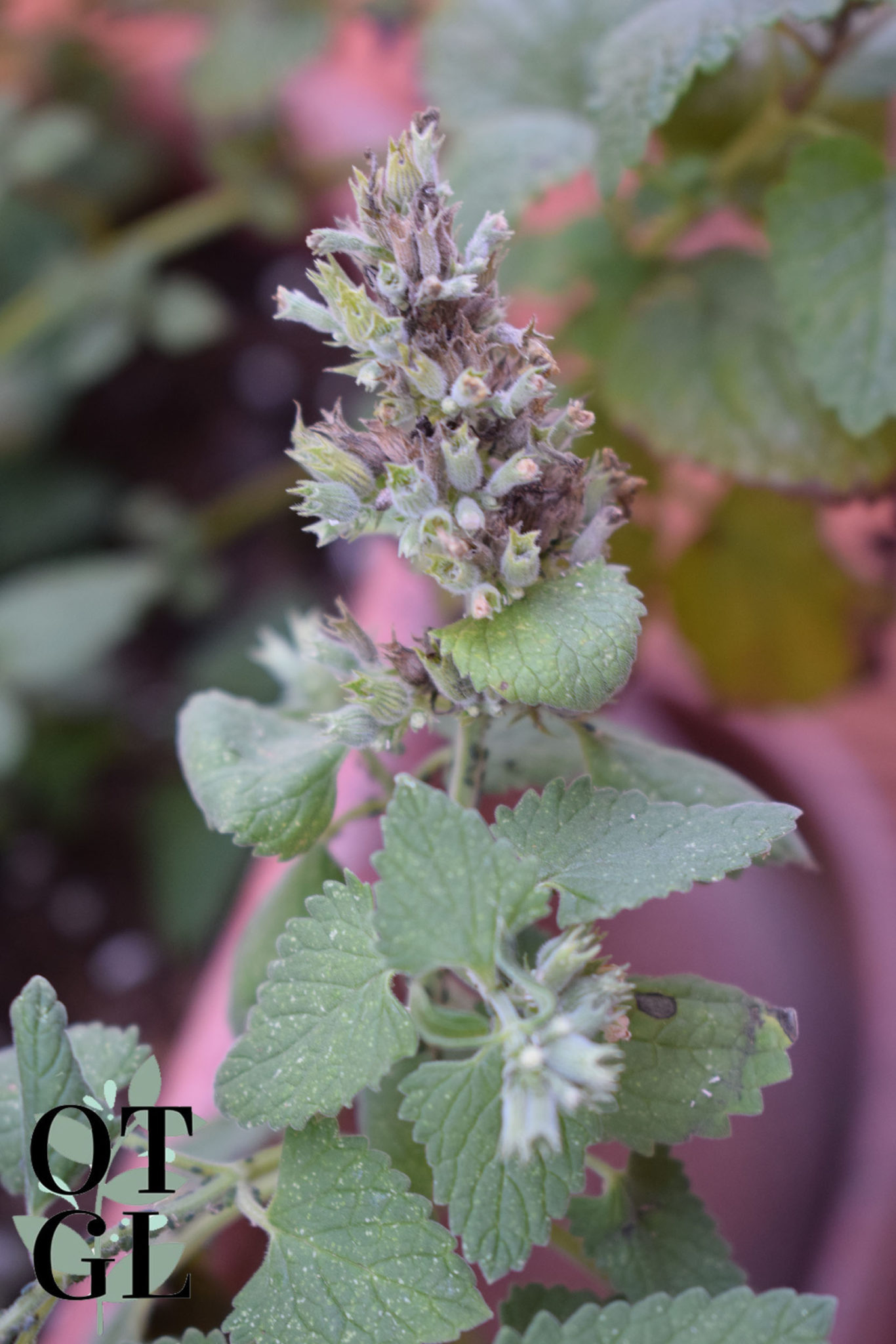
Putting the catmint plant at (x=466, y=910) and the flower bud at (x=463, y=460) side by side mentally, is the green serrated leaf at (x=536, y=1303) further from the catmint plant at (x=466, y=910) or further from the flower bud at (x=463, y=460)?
the flower bud at (x=463, y=460)

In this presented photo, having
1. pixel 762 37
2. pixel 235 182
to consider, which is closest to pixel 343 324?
pixel 762 37

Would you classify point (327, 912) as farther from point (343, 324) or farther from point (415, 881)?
point (343, 324)

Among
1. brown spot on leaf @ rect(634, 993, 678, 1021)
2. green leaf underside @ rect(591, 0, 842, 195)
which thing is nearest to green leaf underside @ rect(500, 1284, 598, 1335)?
brown spot on leaf @ rect(634, 993, 678, 1021)

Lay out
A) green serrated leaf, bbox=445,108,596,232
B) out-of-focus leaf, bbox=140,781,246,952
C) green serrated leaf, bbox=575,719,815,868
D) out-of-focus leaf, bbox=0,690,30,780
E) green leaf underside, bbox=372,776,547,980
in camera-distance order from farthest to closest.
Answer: out-of-focus leaf, bbox=140,781,246,952 < out-of-focus leaf, bbox=0,690,30,780 < green serrated leaf, bbox=445,108,596,232 < green serrated leaf, bbox=575,719,815,868 < green leaf underside, bbox=372,776,547,980

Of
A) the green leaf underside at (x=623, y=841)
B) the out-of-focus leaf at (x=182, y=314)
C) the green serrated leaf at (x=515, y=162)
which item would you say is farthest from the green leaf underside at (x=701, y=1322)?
the out-of-focus leaf at (x=182, y=314)

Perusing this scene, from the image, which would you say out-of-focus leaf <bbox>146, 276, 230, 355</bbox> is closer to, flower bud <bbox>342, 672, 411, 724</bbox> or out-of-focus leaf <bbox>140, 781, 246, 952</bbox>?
out-of-focus leaf <bbox>140, 781, 246, 952</bbox>

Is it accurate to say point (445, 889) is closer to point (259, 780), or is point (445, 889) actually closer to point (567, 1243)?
point (259, 780)

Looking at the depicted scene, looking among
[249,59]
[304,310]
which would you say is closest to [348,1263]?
[304,310]
